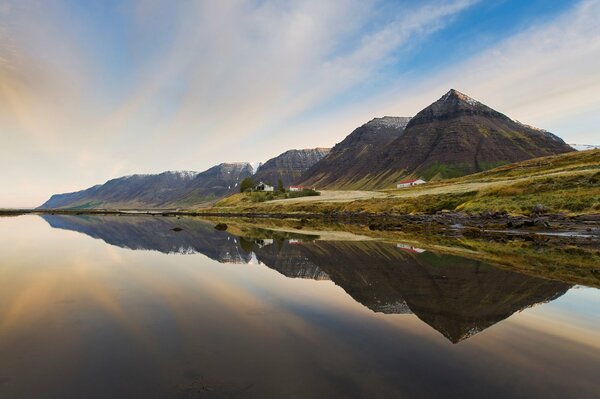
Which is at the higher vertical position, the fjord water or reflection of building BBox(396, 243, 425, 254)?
the fjord water

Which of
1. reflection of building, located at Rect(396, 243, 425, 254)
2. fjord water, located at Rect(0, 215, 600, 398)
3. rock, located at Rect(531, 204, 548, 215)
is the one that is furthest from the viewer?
rock, located at Rect(531, 204, 548, 215)

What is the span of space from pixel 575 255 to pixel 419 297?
23662 mm

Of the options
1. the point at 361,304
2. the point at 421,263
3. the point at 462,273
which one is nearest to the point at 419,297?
the point at 361,304

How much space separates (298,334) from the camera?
538 inches

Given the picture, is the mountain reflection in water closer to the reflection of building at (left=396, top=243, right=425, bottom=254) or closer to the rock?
the reflection of building at (left=396, top=243, right=425, bottom=254)

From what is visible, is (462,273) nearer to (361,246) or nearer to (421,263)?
(421,263)

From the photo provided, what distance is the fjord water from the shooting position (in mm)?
9414

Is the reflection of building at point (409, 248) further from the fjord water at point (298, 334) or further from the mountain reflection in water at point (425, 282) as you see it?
the fjord water at point (298, 334)

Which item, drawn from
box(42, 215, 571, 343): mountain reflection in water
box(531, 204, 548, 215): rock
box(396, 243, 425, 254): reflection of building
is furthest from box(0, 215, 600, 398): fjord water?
box(531, 204, 548, 215): rock

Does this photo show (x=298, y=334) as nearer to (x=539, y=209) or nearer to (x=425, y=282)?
(x=425, y=282)

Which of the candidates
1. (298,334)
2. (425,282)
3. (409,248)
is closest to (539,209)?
(409,248)

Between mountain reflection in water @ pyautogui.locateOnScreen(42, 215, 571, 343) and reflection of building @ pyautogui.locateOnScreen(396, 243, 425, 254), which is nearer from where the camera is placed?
mountain reflection in water @ pyautogui.locateOnScreen(42, 215, 571, 343)

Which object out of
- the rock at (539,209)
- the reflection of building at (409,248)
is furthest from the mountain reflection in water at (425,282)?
the rock at (539,209)

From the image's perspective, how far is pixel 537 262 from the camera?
29.4 metres
